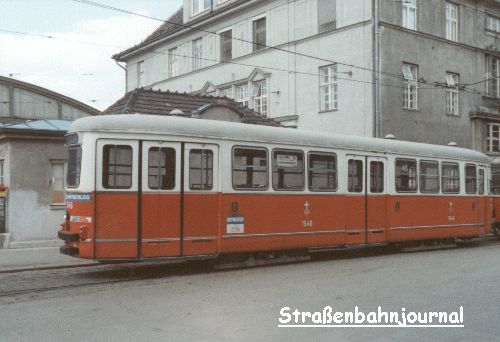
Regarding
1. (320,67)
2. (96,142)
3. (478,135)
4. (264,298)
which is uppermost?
(320,67)

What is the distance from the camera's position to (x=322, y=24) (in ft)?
90.2

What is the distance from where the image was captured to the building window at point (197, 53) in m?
35.0

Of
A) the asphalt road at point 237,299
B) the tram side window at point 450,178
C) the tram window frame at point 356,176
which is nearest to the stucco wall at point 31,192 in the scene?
the asphalt road at point 237,299

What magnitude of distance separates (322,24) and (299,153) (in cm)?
1464

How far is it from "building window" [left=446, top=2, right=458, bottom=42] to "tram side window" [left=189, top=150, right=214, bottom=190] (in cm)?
2034

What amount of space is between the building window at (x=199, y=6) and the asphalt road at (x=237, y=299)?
23.7m

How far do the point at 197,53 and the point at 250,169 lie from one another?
23.1 meters

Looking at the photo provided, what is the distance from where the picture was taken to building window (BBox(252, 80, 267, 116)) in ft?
99.1

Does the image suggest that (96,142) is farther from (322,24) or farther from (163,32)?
(163,32)

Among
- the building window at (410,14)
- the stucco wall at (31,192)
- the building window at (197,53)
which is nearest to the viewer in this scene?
the stucco wall at (31,192)

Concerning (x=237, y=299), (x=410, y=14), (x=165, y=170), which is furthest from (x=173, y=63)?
(x=237, y=299)

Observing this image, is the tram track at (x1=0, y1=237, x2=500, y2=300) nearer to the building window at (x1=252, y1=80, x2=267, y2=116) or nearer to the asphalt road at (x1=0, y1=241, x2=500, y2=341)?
the asphalt road at (x1=0, y1=241, x2=500, y2=341)

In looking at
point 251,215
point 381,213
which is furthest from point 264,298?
point 381,213

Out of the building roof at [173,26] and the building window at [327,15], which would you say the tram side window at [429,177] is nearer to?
the building window at [327,15]
